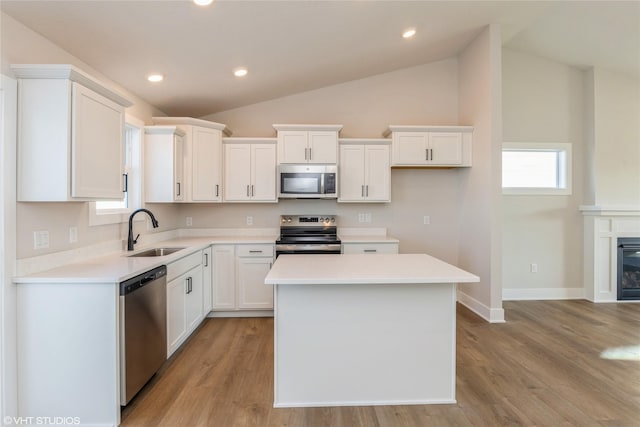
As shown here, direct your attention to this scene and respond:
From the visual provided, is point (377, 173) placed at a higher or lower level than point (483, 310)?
higher

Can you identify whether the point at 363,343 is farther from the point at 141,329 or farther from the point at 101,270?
the point at 101,270

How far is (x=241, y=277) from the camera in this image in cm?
375

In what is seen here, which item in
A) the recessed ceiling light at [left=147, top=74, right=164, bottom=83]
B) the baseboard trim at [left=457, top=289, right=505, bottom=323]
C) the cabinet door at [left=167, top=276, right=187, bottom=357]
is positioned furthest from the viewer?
the baseboard trim at [left=457, top=289, right=505, bottom=323]

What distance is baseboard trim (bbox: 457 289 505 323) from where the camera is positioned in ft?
12.0

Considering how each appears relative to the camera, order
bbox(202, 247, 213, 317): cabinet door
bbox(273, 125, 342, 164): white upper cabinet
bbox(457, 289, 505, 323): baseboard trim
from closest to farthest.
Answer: bbox(202, 247, 213, 317): cabinet door
bbox(457, 289, 505, 323): baseboard trim
bbox(273, 125, 342, 164): white upper cabinet

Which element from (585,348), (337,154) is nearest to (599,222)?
(585,348)

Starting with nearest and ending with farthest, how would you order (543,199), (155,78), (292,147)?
(155,78) → (292,147) → (543,199)

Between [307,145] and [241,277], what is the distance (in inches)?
71.0

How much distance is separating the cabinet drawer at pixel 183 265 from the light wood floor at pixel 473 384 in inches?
29.0

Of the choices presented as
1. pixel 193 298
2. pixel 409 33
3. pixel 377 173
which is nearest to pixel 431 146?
pixel 377 173

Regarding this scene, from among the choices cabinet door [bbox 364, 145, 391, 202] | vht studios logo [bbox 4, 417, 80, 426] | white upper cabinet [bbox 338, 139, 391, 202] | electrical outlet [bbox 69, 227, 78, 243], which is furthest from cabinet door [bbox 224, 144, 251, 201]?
vht studios logo [bbox 4, 417, 80, 426]

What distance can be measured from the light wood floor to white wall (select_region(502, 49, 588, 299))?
38.5 inches

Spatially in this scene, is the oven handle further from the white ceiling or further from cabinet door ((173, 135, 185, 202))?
the white ceiling

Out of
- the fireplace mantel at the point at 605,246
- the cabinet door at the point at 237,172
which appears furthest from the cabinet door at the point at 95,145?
the fireplace mantel at the point at 605,246
